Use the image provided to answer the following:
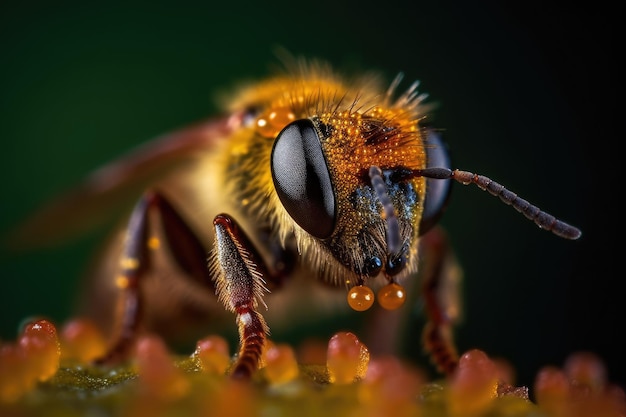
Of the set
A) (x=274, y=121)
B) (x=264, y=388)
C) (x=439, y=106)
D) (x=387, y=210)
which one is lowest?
(x=264, y=388)

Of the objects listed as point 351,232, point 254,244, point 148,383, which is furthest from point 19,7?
point 148,383

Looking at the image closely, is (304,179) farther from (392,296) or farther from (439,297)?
(439,297)

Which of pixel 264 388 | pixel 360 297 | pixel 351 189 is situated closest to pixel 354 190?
pixel 351 189

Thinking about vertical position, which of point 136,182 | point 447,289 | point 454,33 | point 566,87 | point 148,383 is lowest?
point 148,383

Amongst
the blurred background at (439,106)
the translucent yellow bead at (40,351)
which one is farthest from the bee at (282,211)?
the blurred background at (439,106)

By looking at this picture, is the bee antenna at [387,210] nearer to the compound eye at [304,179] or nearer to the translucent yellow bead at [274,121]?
the compound eye at [304,179]

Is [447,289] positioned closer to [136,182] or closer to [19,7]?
[136,182]

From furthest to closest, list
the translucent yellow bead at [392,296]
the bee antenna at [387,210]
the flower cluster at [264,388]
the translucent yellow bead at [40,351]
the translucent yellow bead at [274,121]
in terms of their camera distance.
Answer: the translucent yellow bead at [274,121] → the translucent yellow bead at [392,296] → the bee antenna at [387,210] → the translucent yellow bead at [40,351] → the flower cluster at [264,388]
